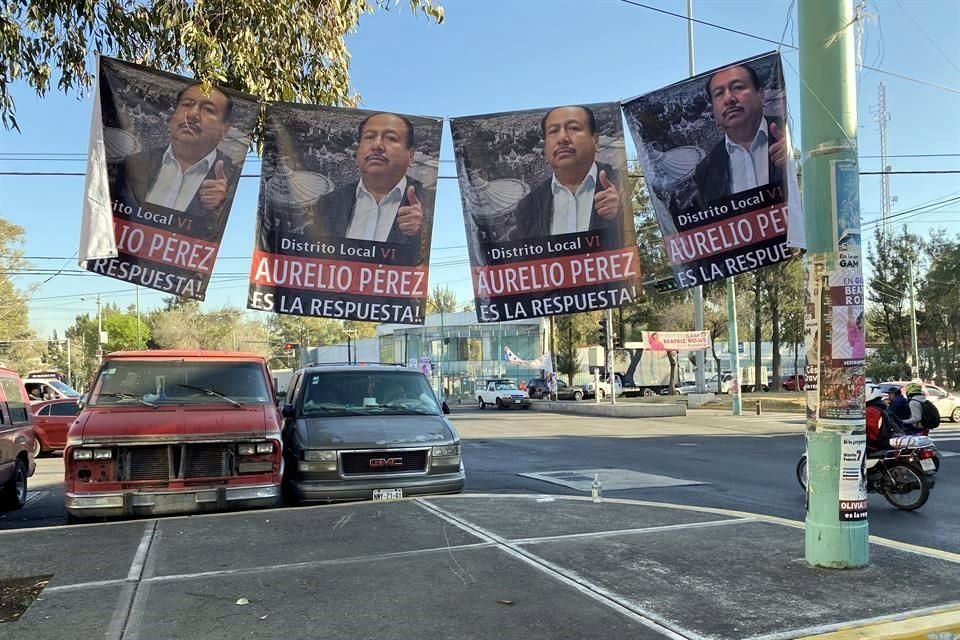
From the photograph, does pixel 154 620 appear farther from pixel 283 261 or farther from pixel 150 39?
pixel 150 39

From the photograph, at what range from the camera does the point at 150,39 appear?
277 inches

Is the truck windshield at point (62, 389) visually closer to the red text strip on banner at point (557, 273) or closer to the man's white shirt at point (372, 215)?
the man's white shirt at point (372, 215)

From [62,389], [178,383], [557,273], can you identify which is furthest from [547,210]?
[62,389]

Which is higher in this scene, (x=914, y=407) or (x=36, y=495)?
(x=914, y=407)

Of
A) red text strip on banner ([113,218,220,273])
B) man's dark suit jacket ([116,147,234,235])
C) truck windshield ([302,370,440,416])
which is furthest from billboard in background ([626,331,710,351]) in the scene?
red text strip on banner ([113,218,220,273])

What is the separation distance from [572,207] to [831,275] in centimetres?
247

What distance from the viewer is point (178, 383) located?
27.7 ft

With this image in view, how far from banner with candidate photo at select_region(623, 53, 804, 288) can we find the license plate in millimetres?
3748

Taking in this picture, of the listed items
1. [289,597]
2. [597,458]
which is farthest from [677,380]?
[289,597]

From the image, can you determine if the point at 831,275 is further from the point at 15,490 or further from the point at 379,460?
the point at 15,490

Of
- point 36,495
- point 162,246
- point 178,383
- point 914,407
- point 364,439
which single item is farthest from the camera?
point 36,495

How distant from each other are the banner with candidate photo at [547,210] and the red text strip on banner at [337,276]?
0.63 m

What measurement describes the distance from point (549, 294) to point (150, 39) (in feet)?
14.6

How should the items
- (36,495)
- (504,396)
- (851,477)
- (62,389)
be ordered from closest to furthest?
(851,477) < (36,495) < (62,389) < (504,396)
